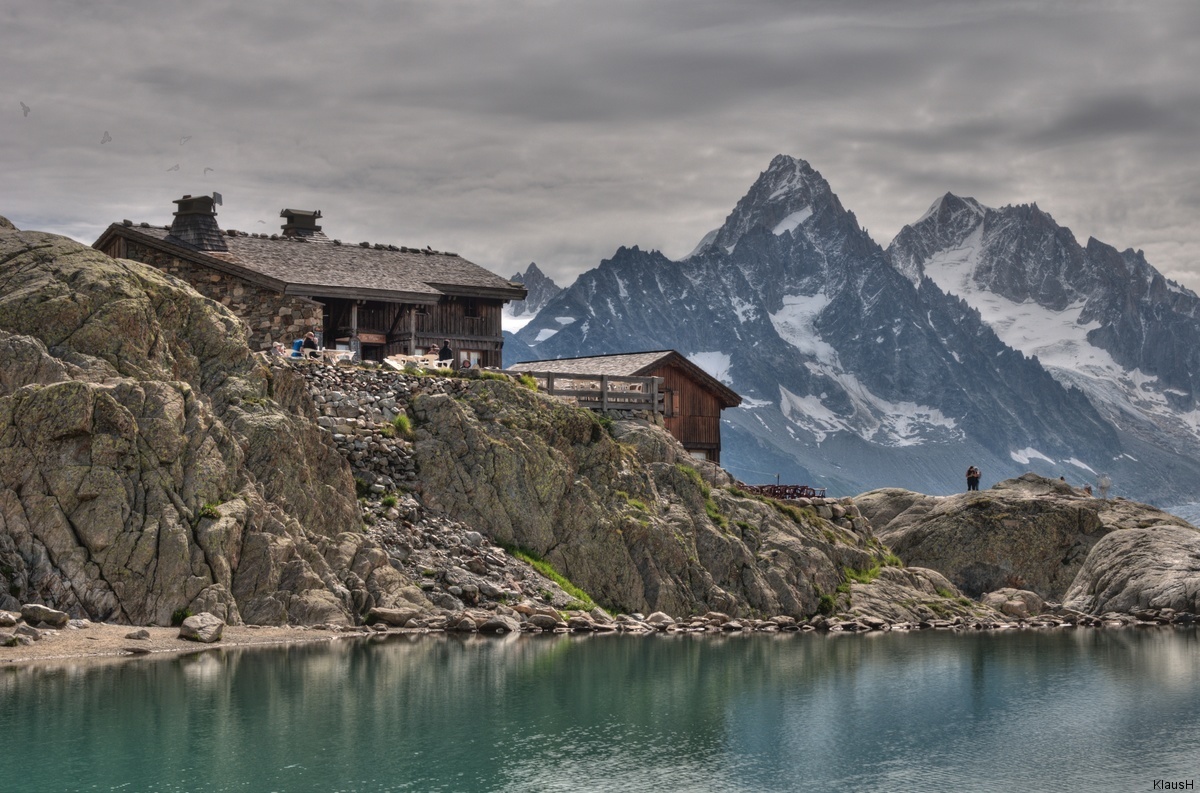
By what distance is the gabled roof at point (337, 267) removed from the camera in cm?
7200

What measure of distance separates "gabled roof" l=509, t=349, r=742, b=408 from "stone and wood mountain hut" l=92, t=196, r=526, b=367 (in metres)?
4.14

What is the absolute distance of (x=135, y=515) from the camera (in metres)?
48.5

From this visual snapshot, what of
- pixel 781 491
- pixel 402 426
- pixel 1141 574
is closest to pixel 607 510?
pixel 402 426

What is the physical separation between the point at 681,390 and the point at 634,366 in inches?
197

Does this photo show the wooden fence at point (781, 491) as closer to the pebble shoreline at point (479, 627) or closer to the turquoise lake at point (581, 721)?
the pebble shoreline at point (479, 627)

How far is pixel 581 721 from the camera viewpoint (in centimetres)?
4150

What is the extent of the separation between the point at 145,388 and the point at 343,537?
944 cm

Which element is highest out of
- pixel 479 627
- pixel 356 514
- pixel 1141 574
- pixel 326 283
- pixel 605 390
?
pixel 326 283

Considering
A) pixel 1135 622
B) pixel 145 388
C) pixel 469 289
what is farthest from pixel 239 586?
pixel 1135 622

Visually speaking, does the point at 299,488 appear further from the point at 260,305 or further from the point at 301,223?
the point at 301,223

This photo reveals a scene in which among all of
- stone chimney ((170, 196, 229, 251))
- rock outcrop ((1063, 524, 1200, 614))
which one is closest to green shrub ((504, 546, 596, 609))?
stone chimney ((170, 196, 229, 251))

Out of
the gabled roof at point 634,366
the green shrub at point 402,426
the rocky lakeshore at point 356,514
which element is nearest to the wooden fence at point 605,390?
the rocky lakeshore at point 356,514

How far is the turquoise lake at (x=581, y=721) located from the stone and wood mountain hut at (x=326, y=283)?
2551cm

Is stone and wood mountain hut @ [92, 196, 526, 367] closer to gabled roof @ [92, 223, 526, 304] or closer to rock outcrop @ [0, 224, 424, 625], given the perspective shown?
gabled roof @ [92, 223, 526, 304]
